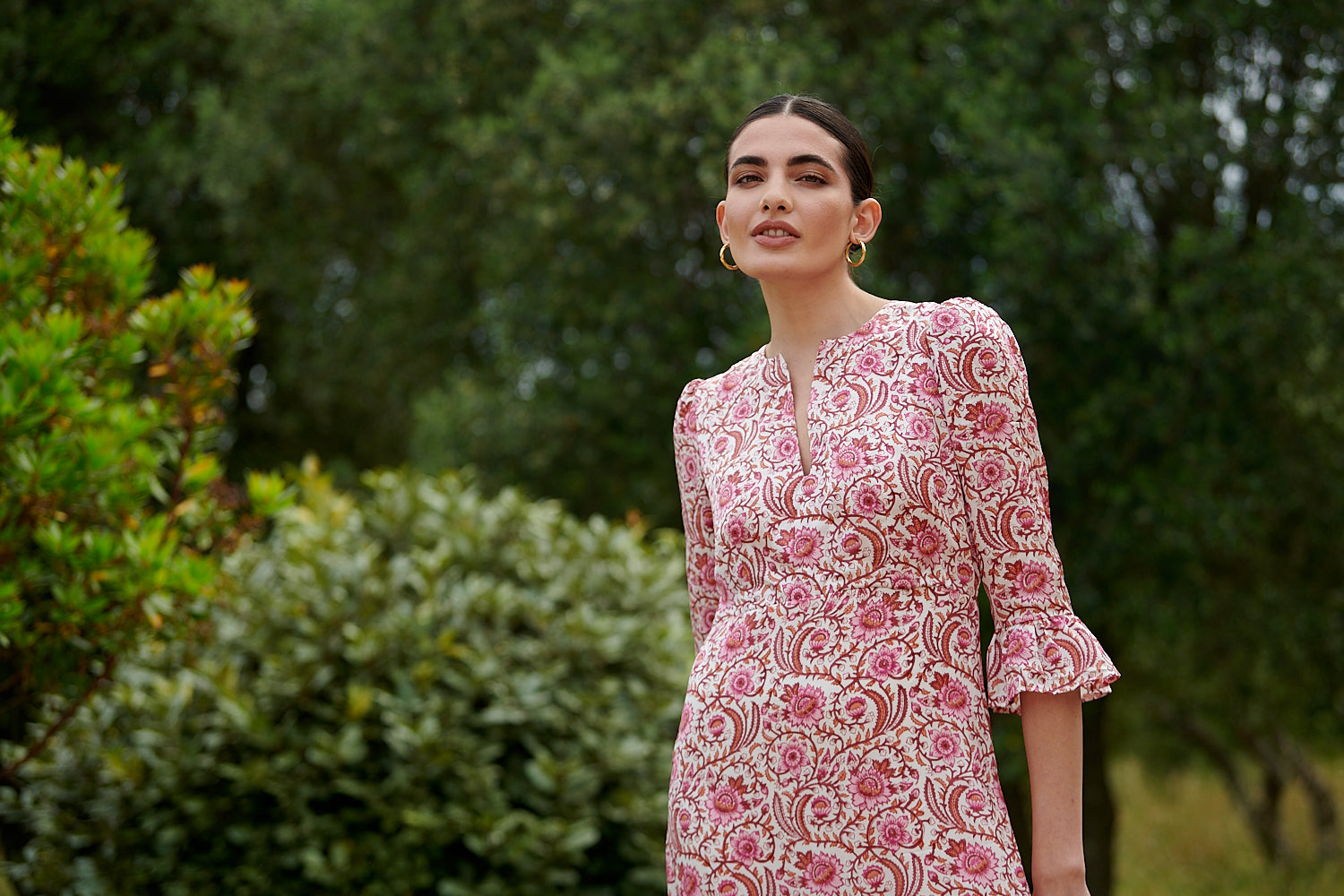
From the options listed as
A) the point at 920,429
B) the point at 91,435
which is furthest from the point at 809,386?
the point at 91,435

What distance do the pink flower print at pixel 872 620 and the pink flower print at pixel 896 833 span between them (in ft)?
0.90

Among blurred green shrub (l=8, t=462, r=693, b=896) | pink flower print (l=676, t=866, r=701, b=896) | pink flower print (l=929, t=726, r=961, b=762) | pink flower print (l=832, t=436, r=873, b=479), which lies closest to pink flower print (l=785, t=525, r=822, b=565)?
pink flower print (l=832, t=436, r=873, b=479)

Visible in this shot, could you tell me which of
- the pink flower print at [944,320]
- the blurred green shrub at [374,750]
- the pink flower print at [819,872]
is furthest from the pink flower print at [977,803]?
the blurred green shrub at [374,750]

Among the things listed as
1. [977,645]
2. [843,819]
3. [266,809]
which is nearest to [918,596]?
[977,645]

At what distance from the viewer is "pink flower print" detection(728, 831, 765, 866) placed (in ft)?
6.31

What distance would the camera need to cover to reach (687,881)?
6.53 feet

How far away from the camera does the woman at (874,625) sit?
1874mm

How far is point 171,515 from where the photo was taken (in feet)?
12.6

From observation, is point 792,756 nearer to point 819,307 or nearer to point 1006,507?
point 1006,507

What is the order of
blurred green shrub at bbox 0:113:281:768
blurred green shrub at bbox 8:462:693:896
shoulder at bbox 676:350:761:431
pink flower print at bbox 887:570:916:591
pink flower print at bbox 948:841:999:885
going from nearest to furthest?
1. pink flower print at bbox 948:841:999:885
2. pink flower print at bbox 887:570:916:591
3. shoulder at bbox 676:350:761:431
4. blurred green shrub at bbox 0:113:281:768
5. blurred green shrub at bbox 8:462:693:896

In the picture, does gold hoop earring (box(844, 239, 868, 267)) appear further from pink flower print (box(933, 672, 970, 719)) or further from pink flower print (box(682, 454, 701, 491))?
pink flower print (box(933, 672, 970, 719))

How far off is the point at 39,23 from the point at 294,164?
2223mm

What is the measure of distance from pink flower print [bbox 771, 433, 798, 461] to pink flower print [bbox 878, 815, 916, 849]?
593mm

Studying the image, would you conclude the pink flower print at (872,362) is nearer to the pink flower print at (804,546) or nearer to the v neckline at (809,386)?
the v neckline at (809,386)
